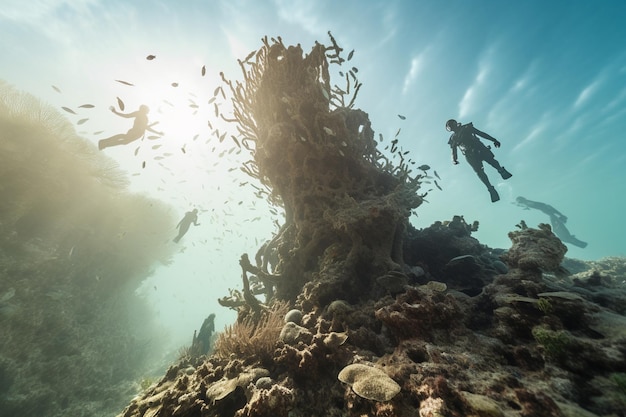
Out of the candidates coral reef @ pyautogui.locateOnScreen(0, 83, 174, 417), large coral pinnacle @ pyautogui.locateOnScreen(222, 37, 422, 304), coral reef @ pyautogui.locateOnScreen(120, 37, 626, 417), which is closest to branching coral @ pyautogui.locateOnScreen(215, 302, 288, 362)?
coral reef @ pyautogui.locateOnScreen(120, 37, 626, 417)

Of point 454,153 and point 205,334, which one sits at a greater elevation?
point 454,153

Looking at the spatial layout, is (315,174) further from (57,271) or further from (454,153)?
(57,271)

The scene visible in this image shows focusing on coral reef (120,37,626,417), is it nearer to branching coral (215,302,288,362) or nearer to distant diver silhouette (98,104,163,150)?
branching coral (215,302,288,362)

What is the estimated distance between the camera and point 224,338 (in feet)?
16.1

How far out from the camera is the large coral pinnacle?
6.06 m

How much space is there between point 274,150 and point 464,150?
728 cm

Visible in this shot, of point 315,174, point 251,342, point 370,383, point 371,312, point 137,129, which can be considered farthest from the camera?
point 137,129

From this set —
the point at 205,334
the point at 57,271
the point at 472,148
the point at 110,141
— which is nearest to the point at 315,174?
the point at 472,148

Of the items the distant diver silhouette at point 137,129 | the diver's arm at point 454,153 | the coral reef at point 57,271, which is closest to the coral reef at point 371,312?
the diver's arm at point 454,153

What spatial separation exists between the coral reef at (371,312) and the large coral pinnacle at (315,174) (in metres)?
0.04

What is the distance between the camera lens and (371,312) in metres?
4.60

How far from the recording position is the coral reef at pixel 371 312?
99.5 inches

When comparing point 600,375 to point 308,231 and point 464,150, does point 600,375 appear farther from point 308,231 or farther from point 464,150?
point 464,150

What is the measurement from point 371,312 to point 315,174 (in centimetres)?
384
